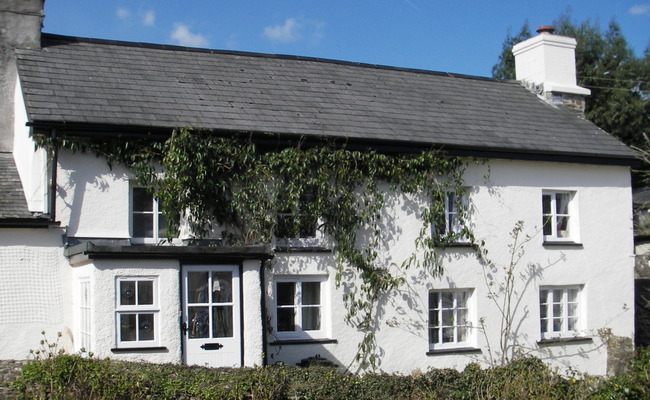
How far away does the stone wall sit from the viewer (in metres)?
12.8

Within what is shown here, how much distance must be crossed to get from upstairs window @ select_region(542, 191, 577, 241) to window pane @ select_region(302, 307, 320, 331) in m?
5.66

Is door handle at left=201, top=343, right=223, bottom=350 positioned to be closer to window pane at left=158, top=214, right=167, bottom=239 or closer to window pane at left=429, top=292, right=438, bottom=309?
Result: window pane at left=158, top=214, right=167, bottom=239

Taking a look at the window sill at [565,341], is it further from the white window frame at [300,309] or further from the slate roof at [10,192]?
the slate roof at [10,192]

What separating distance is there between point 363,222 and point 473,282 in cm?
287

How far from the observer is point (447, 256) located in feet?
54.1

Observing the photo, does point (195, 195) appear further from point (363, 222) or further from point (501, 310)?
point (501, 310)

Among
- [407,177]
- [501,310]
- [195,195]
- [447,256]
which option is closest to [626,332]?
[501,310]

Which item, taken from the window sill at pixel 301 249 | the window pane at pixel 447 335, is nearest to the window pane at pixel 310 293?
the window sill at pixel 301 249

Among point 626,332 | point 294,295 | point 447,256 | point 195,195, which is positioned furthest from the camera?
point 626,332

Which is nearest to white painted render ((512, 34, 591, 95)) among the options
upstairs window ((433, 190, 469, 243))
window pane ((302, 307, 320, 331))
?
upstairs window ((433, 190, 469, 243))

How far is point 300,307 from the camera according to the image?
50.1 feet

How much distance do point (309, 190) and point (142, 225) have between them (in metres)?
3.17

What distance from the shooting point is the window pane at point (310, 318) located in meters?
15.4

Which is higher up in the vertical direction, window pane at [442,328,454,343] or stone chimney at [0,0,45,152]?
stone chimney at [0,0,45,152]
